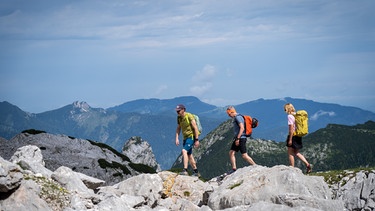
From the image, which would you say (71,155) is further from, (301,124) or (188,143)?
(301,124)

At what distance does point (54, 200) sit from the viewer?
16.1 m

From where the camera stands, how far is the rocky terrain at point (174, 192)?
14875mm

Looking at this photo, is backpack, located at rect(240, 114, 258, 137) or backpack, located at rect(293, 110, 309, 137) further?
backpack, located at rect(293, 110, 309, 137)

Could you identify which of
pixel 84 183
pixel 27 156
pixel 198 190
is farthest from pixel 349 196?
Result: pixel 27 156

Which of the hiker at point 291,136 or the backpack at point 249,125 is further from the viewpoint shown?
the hiker at point 291,136

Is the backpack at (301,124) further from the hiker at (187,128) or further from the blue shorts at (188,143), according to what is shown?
the blue shorts at (188,143)

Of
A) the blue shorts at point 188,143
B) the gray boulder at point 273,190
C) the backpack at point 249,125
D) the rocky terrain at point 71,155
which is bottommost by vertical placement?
the rocky terrain at point 71,155

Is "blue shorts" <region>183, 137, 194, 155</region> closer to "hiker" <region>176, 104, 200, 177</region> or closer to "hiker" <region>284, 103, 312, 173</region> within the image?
"hiker" <region>176, 104, 200, 177</region>

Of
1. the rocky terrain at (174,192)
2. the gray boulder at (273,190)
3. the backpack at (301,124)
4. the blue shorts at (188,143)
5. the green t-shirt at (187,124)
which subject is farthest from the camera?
the backpack at (301,124)

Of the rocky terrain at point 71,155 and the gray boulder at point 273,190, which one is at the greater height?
the gray boulder at point 273,190

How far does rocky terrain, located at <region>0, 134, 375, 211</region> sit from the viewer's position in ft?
48.8

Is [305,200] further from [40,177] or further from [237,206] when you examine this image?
[40,177]

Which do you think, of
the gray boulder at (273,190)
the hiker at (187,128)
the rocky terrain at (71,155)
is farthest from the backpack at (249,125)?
the rocky terrain at (71,155)

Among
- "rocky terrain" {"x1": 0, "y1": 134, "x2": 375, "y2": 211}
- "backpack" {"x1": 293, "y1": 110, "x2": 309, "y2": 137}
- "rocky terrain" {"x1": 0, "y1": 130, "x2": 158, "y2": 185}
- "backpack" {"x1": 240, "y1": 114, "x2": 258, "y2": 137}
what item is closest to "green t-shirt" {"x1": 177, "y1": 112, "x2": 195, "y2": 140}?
"rocky terrain" {"x1": 0, "y1": 134, "x2": 375, "y2": 211}
